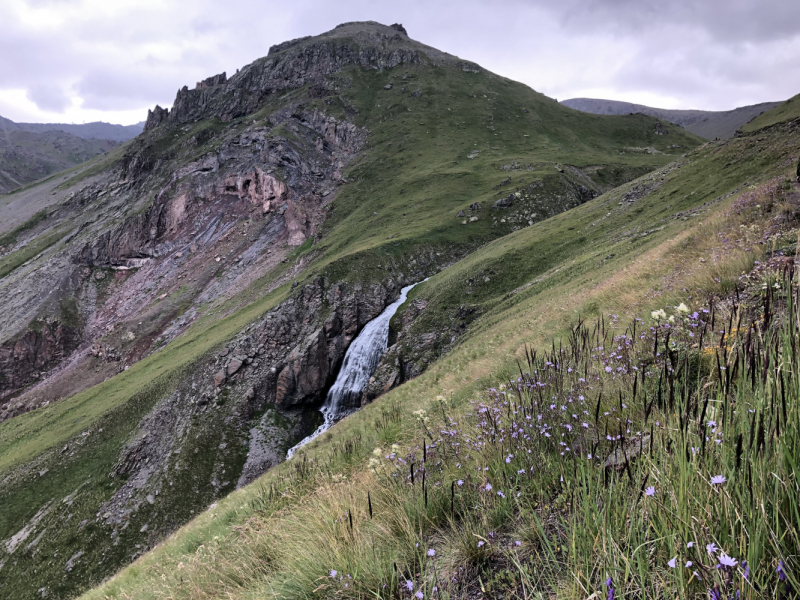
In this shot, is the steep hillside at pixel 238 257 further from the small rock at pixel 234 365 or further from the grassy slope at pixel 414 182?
the grassy slope at pixel 414 182

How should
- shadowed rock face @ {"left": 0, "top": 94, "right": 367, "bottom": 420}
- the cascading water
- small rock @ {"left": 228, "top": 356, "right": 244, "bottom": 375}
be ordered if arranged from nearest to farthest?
the cascading water, small rock @ {"left": 228, "top": 356, "right": 244, "bottom": 375}, shadowed rock face @ {"left": 0, "top": 94, "right": 367, "bottom": 420}

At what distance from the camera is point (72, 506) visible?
32.0 meters

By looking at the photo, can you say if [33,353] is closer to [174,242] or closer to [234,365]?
[174,242]

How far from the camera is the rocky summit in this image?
30438mm

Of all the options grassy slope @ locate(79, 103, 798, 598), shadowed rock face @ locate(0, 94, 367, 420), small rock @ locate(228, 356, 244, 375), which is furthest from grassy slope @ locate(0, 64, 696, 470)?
grassy slope @ locate(79, 103, 798, 598)

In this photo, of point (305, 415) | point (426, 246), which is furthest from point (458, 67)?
point (305, 415)

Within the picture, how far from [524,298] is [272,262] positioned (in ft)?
174

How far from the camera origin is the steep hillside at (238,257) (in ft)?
110

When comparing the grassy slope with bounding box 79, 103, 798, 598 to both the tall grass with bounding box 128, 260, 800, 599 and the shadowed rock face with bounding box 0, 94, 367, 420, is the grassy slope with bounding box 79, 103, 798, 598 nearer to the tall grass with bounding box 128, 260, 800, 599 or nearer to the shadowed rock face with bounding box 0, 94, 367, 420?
the tall grass with bounding box 128, 260, 800, 599

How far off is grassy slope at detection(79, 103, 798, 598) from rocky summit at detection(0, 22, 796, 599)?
1.30ft

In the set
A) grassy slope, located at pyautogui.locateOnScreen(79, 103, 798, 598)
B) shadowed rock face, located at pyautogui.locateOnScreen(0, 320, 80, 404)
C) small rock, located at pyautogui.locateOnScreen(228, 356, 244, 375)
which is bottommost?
shadowed rock face, located at pyautogui.locateOnScreen(0, 320, 80, 404)

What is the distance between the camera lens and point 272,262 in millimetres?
68812

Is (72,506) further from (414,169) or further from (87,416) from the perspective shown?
(414,169)

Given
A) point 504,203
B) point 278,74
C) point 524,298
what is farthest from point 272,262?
point 278,74
